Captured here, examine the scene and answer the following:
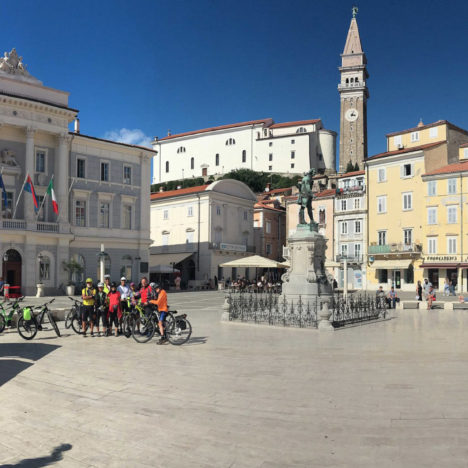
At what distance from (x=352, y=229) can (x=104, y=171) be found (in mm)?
28394

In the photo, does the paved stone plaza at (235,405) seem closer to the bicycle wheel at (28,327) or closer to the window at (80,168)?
the bicycle wheel at (28,327)

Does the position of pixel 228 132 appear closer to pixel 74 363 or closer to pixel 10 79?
pixel 10 79

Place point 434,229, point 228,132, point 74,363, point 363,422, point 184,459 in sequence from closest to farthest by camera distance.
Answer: point 184,459 < point 363,422 < point 74,363 < point 434,229 < point 228,132

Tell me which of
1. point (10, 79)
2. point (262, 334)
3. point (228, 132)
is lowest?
point (262, 334)

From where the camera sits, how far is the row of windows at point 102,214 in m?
42.7

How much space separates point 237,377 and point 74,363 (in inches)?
151

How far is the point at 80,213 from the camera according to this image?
42.9 m

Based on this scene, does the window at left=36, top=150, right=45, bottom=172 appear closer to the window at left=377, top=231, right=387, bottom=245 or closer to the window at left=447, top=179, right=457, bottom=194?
the window at left=377, top=231, right=387, bottom=245

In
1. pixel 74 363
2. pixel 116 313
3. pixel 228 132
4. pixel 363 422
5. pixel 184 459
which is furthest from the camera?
pixel 228 132

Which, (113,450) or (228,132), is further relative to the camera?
(228,132)

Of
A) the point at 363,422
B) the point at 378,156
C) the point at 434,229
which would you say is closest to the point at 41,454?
the point at 363,422

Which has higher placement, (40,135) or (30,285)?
(40,135)

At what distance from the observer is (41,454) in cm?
614

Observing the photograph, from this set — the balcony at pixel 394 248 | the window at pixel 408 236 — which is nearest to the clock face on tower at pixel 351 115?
the balcony at pixel 394 248
